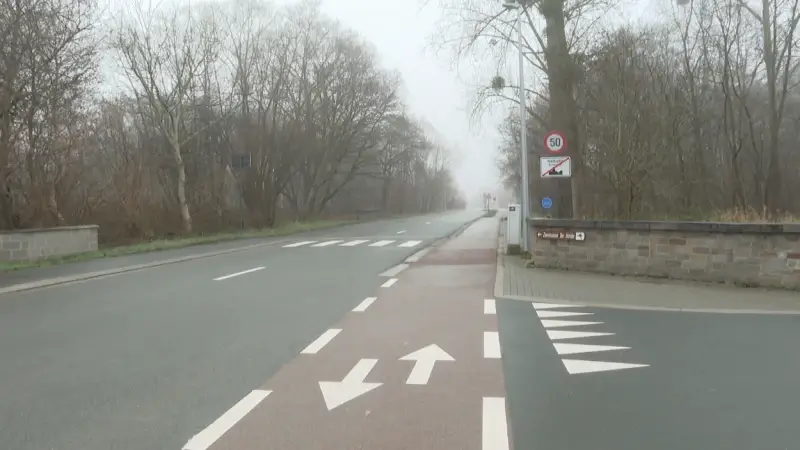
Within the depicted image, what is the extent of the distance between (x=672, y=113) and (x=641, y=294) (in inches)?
760

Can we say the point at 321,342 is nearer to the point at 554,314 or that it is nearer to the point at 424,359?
the point at 424,359

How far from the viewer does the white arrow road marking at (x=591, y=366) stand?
223 inches

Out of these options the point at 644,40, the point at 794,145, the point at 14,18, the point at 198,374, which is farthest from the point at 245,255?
the point at 794,145

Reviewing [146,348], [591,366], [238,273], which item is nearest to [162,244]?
[238,273]

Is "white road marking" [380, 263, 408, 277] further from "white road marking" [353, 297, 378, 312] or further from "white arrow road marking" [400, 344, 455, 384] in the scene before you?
"white arrow road marking" [400, 344, 455, 384]

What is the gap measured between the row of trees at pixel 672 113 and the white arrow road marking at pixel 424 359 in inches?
412

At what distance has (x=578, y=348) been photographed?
21.5ft

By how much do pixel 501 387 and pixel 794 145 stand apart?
37.2m

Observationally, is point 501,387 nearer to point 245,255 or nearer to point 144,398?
point 144,398

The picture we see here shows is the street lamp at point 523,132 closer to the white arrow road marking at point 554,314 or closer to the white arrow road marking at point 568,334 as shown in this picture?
the white arrow road marking at point 554,314

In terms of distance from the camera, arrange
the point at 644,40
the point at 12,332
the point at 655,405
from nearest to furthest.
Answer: the point at 655,405 < the point at 12,332 < the point at 644,40

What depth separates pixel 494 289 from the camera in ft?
35.9

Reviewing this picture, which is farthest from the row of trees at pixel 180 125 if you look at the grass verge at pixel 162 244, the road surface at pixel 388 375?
the road surface at pixel 388 375

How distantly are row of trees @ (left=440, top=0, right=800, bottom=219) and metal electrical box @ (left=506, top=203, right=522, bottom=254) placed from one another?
5.95 feet
